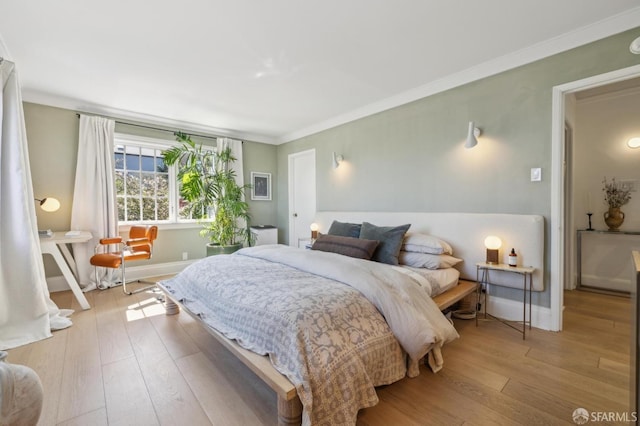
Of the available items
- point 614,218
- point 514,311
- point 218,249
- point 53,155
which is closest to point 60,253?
point 53,155

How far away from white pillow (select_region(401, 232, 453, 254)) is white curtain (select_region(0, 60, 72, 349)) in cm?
328

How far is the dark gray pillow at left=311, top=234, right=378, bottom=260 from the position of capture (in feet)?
8.88

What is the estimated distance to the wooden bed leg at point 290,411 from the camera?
1240 millimetres

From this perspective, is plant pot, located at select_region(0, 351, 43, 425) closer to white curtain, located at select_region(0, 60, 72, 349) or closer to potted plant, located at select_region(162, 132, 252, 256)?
white curtain, located at select_region(0, 60, 72, 349)

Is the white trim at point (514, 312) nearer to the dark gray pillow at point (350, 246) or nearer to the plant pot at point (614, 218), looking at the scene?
the dark gray pillow at point (350, 246)

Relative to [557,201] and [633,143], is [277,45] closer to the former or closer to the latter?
[557,201]

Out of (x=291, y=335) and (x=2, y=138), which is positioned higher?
(x=2, y=138)

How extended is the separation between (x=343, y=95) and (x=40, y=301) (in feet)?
11.9

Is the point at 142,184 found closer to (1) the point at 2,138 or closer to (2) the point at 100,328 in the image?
(1) the point at 2,138

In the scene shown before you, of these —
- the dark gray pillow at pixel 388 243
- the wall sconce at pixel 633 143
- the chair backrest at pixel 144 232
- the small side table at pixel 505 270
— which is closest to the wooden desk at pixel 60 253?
the chair backrest at pixel 144 232

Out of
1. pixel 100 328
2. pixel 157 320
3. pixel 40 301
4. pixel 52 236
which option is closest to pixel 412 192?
pixel 157 320

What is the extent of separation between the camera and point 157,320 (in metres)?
2.66

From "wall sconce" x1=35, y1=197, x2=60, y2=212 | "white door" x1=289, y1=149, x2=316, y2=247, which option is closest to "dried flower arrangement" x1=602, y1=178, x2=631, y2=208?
"white door" x1=289, y1=149, x2=316, y2=247

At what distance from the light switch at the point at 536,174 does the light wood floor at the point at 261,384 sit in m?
1.32
